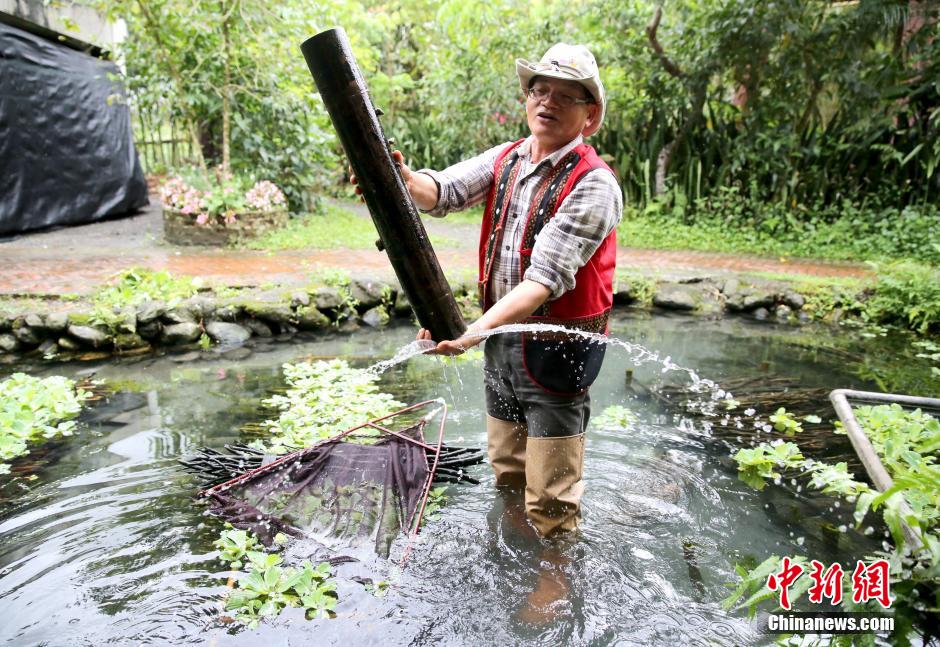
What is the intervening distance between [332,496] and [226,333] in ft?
11.5

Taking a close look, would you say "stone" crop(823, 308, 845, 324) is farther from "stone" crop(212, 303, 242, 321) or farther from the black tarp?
the black tarp

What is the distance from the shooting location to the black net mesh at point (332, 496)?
9.77 ft

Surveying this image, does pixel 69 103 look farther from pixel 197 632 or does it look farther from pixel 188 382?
pixel 197 632

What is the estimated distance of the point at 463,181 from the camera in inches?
107

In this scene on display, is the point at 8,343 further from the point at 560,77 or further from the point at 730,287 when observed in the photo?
the point at 730,287

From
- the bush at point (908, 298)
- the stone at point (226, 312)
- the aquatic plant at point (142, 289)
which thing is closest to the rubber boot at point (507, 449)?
the stone at point (226, 312)

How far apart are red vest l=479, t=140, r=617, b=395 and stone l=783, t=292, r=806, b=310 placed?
5.48 meters

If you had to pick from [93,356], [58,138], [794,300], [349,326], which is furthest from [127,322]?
[794,300]

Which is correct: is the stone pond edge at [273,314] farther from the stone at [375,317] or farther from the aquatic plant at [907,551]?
the aquatic plant at [907,551]

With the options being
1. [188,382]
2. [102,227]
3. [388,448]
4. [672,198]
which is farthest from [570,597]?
[102,227]

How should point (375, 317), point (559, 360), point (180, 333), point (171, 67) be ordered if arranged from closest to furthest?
1. point (559, 360)
2. point (180, 333)
3. point (375, 317)
4. point (171, 67)

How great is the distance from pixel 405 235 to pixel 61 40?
10.2 m

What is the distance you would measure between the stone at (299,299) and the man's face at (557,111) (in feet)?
14.7

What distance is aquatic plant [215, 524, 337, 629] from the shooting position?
2588 millimetres
